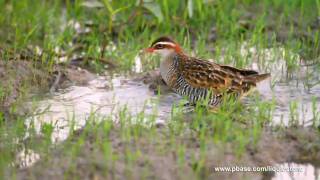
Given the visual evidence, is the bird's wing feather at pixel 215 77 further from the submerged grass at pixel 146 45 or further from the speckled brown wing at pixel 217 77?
the submerged grass at pixel 146 45

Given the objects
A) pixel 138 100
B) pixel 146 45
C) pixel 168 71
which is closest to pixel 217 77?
pixel 168 71

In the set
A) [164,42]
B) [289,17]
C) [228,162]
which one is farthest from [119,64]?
[228,162]

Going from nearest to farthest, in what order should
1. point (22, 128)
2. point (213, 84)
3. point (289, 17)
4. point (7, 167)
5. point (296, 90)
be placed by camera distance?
1. point (7, 167)
2. point (22, 128)
3. point (213, 84)
4. point (296, 90)
5. point (289, 17)

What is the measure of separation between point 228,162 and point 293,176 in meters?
0.58

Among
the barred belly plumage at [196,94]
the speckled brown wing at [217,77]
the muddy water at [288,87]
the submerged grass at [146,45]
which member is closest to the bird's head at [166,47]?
the speckled brown wing at [217,77]

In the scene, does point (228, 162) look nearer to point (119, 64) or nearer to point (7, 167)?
point (7, 167)

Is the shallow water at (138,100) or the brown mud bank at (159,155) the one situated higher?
the shallow water at (138,100)

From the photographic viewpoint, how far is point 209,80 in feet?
28.9

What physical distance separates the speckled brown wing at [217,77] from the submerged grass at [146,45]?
0.37 metres

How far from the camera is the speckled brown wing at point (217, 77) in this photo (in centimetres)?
881

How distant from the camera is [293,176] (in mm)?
7234

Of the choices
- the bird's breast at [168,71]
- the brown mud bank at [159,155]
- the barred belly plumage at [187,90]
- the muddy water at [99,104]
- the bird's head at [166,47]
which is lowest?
the brown mud bank at [159,155]

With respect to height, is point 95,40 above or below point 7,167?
above

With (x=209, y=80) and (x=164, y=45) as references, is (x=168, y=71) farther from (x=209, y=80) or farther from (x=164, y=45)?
(x=209, y=80)
